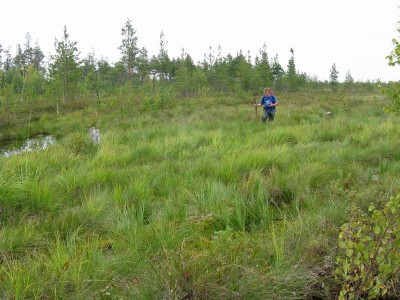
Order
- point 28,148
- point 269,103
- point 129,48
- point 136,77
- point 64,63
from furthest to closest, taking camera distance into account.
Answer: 1. point 136,77
2. point 129,48
3. point 64,63
4. point 269,103
5. point 28,148

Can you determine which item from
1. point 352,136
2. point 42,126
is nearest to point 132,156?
point 352,136

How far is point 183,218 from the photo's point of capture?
11.6 feet

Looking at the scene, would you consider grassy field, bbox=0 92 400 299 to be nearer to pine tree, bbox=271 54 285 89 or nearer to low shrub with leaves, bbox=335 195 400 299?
low shrub with leaves, bbox=335 195 400 299

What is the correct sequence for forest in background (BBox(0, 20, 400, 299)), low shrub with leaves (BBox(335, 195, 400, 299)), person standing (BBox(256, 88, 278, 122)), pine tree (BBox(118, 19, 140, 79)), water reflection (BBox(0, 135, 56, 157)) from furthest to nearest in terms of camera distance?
pine tree (BBox(118, 19, 140, 79))
person standing (BBox(256, 88, 278, 122))
water reflection (BBox(0, 135, 56, 157))
forest in background (BBox(0, 20, 400, 299))
low shrub with leaves (BBox(335, 195, 400, 299))

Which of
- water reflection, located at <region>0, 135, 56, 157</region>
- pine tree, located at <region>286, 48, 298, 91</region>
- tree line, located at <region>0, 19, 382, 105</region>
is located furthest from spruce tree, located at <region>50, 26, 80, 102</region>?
pine tree, located at <region>286, 48, 298, 91</region>

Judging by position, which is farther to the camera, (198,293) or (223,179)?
(223,179)

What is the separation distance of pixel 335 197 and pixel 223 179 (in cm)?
173

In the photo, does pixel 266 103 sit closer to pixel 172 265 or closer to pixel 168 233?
pixel 168 233

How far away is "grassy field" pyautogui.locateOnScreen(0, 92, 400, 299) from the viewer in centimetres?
206

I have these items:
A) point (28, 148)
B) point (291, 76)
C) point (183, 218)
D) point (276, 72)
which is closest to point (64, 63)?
point (28, 148)

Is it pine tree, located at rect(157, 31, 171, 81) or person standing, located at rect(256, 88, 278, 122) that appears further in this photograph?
pine tree, located at rect(157, 31, 171, 81)

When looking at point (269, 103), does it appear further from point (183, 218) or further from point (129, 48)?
point (129, 48)

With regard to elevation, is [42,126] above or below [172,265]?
above

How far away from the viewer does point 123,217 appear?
347 centimetres
